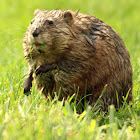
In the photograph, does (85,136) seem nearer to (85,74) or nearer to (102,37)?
(85,74)

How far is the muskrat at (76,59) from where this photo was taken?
3.92m

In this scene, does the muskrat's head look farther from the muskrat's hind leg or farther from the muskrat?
the muskrat's hind leg

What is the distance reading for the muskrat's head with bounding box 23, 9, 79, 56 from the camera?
3.72 metres

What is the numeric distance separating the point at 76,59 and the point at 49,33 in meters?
0.44

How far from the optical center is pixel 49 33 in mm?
3818

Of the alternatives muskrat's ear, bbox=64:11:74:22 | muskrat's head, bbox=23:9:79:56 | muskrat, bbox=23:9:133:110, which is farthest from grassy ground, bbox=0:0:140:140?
muskrat's ear, bbox=64:11:74:22

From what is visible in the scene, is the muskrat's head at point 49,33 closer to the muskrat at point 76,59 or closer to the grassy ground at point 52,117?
the muskrat at point 76,59

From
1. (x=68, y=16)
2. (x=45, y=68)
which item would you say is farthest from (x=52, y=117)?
(x=68, y=16)

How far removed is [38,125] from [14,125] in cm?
20

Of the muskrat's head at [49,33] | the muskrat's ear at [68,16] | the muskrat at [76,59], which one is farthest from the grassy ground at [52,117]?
the muskrat's ear at [68,16]

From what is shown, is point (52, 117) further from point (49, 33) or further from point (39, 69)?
point (49, 33)

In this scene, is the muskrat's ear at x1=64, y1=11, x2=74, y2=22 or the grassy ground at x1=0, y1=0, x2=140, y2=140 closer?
the grassy ground at x1=0, y1=0, x2=140, y2=140

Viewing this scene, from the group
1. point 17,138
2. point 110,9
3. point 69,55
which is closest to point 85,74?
point 69,55

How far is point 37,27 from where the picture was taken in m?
3.75
